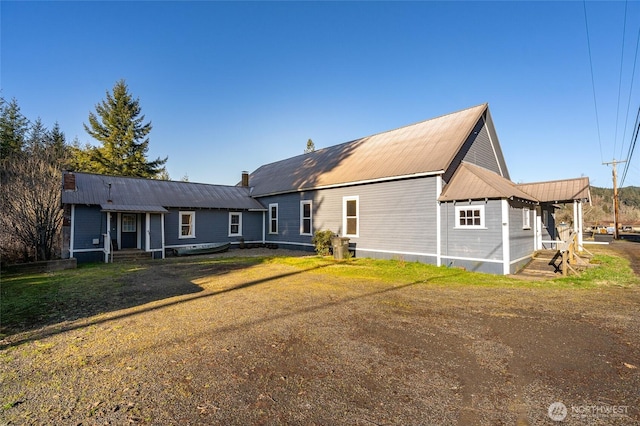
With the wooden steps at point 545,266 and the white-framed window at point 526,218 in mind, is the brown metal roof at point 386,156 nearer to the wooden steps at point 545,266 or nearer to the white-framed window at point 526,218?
the white-framed window at point 526,218

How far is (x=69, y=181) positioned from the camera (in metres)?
15.8

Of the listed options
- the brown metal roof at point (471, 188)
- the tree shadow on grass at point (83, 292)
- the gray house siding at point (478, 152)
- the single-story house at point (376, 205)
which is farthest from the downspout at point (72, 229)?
the gray house siding at point (478, 152)

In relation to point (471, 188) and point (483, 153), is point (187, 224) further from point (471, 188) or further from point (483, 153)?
point (483, 153)

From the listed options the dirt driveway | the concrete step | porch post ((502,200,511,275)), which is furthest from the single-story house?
the dirt driveway

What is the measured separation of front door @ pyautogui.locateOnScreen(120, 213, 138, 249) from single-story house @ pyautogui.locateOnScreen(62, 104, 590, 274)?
0.05 metres

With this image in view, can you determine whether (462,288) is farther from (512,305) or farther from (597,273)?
(597,273)

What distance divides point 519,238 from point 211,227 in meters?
16.1

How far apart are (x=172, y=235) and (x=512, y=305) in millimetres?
16672

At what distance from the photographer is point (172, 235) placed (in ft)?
59.6

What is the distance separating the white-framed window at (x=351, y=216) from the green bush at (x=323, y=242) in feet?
2.69

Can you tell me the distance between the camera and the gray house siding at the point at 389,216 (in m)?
13.1

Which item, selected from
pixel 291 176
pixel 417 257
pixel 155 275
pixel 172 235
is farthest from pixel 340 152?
pixel 155 275

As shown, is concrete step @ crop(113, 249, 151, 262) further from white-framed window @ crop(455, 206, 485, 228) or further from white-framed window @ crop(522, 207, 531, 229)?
white-framed window @ crop(522, 207, 531, 229)

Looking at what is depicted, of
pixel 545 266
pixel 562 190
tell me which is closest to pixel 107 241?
pixel 545 266
